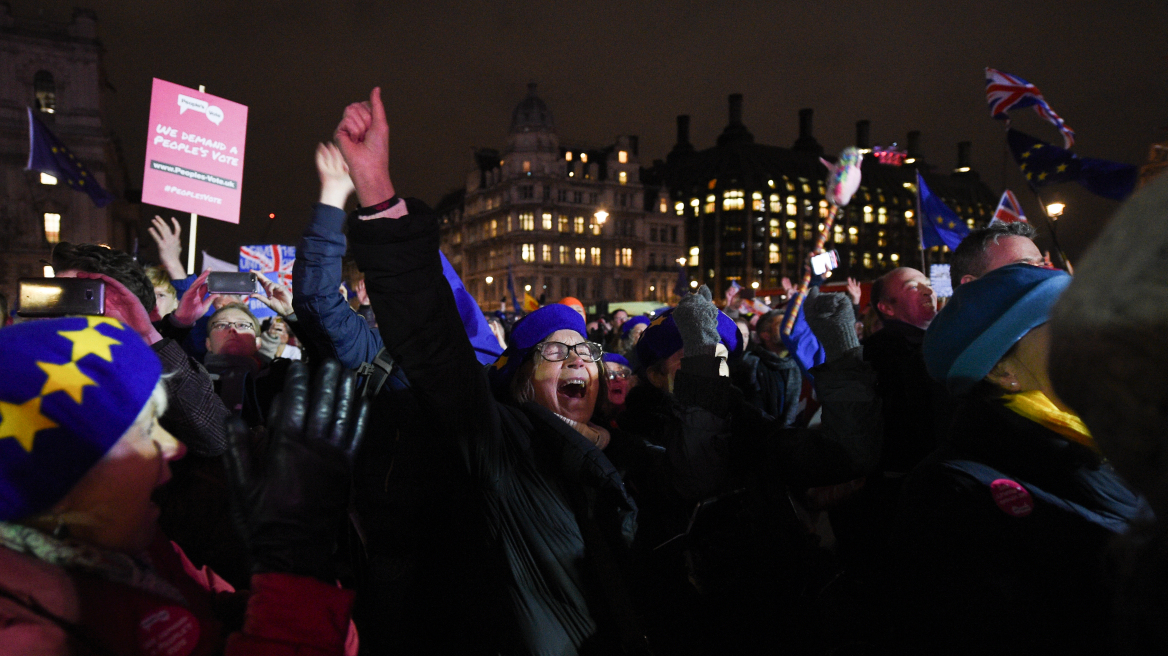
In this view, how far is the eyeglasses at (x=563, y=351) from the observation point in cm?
241

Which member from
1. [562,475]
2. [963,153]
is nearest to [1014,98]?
[562,475]

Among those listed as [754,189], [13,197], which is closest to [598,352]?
[13,197]

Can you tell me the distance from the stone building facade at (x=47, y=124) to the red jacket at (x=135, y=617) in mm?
49688

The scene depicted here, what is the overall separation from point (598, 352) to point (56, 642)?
1.81m

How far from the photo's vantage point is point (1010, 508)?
1.50 m

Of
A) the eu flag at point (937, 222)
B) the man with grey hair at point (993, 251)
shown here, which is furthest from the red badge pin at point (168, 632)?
the eu flag at point (937, 222)

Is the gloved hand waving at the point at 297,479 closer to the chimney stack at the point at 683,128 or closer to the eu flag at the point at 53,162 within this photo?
the eu flag at the point at 53,162

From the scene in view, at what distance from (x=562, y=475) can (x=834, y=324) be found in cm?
116

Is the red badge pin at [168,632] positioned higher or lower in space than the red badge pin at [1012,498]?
lower

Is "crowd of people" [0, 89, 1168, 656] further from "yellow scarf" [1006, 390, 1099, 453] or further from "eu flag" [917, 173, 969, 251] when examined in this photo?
"eu flag" [917, 173, 969, 251]

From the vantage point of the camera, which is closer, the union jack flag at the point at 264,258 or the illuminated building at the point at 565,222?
the union jack flag at the point at 264,258

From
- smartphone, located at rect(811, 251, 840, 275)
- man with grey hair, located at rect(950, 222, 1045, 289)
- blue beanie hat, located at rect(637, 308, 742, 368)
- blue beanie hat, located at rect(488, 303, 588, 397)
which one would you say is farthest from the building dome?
blue beanie hat, located at rect(488, 303, 588, 397)

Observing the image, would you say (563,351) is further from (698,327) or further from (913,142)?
(913,142)

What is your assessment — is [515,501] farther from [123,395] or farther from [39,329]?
[39,329]
